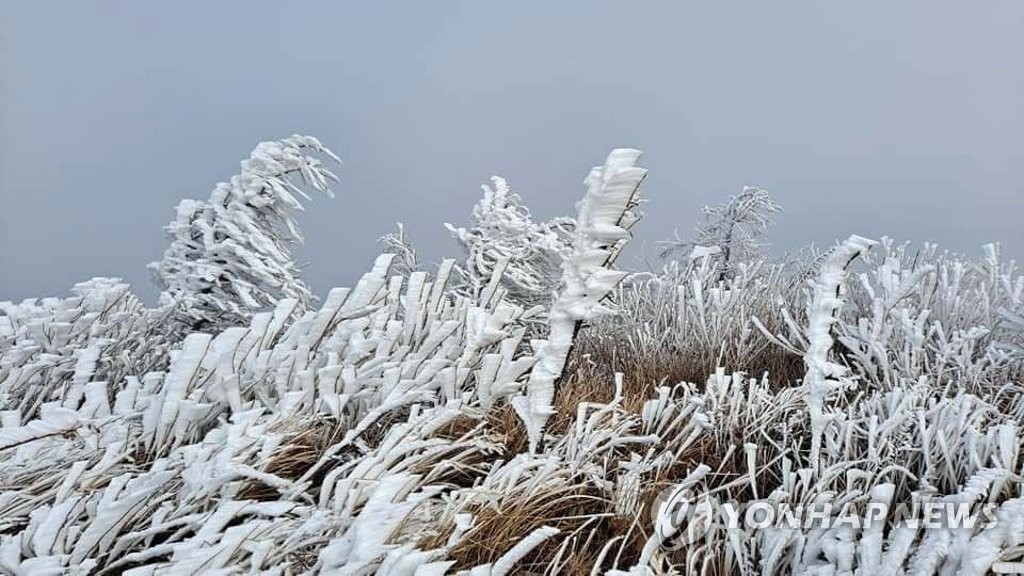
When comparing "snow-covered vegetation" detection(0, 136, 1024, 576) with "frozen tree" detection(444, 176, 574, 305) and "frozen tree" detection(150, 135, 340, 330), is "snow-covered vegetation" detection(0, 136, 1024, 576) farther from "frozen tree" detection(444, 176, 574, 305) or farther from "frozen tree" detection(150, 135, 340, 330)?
"frozen tree" detection(444, 176, 574, 305)

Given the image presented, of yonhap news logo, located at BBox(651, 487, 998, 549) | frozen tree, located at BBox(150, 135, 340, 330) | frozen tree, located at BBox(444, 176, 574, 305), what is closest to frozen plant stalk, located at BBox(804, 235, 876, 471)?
yonhap news logo, located at BBox(651, 487, 998, 549)

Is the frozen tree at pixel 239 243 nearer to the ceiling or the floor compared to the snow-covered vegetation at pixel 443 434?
nearer to the ceiling

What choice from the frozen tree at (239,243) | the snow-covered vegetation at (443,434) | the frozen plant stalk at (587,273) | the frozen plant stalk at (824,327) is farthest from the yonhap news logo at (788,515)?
the frozen tree at (239,243)

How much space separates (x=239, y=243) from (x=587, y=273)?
8.94ft

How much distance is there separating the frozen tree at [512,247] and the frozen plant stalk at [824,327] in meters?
3.95

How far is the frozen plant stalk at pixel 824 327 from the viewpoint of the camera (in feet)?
9.02

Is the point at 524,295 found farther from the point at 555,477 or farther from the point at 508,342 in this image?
the point at 555,477

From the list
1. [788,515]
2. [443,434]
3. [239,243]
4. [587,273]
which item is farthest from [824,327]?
[239,243]

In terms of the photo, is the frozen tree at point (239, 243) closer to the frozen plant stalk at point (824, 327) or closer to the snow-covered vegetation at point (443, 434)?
the snow-covered vegetation at point (443, 434)

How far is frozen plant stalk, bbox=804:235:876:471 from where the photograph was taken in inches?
108

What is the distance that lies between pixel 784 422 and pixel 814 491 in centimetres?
70

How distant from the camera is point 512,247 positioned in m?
6.95

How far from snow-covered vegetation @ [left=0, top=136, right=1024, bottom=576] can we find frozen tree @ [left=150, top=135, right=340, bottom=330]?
2 cm

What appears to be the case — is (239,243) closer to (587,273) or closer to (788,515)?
(587,273)
